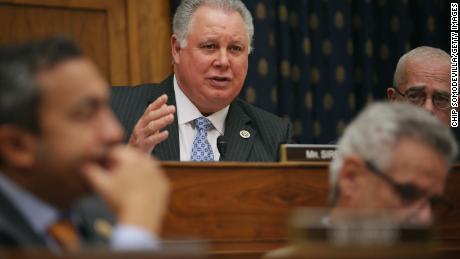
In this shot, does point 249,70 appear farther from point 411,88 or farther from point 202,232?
point 202,232

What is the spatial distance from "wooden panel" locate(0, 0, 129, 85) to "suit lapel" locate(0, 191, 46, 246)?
350 cm

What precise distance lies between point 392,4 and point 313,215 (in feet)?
16.2

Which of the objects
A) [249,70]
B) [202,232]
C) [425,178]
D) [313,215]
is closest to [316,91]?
[249,70]

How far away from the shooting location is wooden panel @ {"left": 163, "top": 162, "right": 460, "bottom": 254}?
347 cm

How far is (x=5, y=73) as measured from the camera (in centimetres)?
199

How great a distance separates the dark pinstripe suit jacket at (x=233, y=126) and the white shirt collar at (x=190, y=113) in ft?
0.09

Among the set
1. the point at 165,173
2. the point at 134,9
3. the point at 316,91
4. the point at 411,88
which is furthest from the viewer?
the point at 316,91

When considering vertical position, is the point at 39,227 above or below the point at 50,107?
below

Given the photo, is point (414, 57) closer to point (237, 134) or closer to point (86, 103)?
point (237, 134)

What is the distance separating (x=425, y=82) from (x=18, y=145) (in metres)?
3.18

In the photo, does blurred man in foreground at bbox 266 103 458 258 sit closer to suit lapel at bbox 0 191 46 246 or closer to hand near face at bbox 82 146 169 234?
hand near face at bbox 82 146 169 234

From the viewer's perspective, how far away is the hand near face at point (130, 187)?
196 centimetres

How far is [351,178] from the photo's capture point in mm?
2516

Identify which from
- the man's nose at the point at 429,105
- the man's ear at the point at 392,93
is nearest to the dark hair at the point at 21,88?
the man's nose at the point at 429,105
